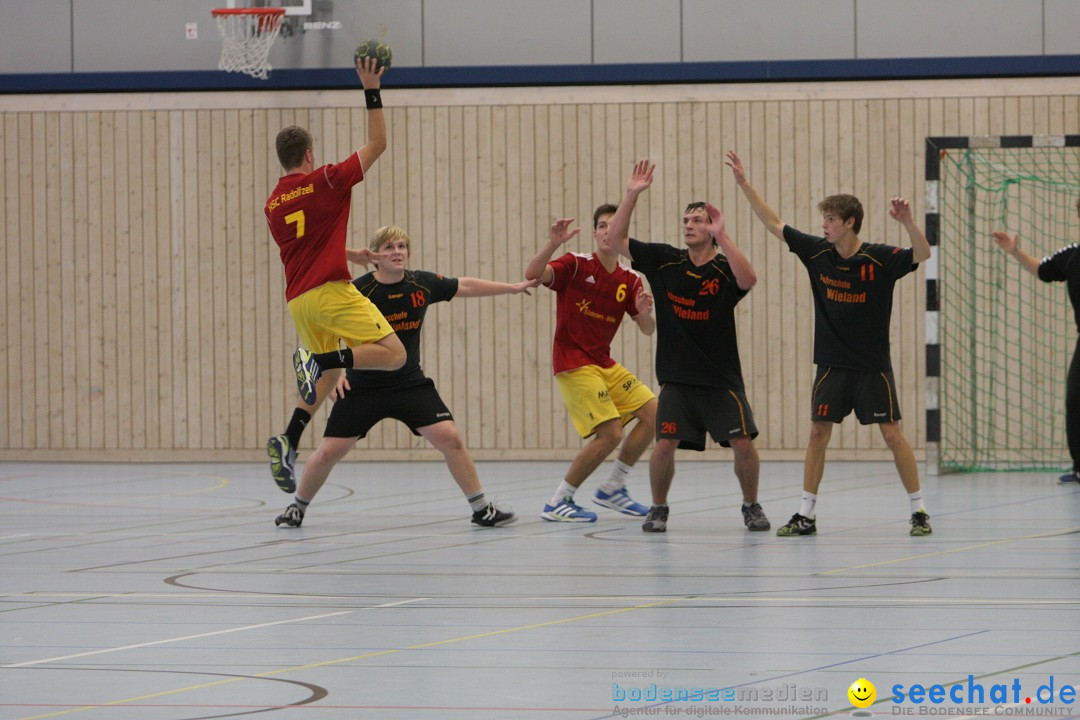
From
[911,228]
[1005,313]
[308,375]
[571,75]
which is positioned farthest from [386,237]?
[1005,313]

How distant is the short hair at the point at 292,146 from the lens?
816 centimetres

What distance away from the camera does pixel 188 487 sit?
43.1 ft

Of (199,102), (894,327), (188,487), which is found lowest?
A: (188,487)

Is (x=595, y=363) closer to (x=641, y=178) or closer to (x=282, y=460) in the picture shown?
(x=641, y=178)

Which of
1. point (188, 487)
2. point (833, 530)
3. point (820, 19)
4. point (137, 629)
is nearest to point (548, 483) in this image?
point (188, 487)

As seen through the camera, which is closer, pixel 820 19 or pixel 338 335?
Result: pixel 338 335

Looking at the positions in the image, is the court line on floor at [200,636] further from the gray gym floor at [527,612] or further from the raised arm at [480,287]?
the raised arm at [480,287]

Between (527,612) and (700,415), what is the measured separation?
3254 mm

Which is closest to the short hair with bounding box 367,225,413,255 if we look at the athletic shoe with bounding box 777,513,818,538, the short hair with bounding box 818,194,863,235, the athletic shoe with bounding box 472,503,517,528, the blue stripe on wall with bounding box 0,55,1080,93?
the athletic shoe with bounding box 472,503,517,528

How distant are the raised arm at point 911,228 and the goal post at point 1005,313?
22.1 feet

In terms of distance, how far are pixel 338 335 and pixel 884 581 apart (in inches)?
133

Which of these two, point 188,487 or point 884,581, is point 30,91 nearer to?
point 188,487

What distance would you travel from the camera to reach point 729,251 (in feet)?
27.5

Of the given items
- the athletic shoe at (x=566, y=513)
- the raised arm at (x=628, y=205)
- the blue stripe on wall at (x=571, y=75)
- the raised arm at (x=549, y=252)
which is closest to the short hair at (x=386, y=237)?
the raised arm at (x=549, y=252)
